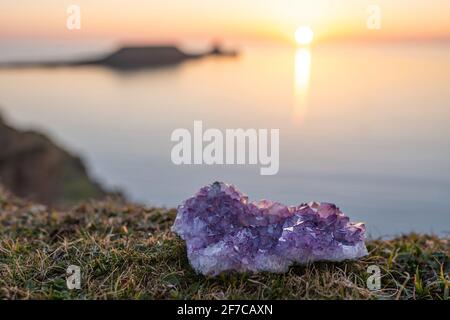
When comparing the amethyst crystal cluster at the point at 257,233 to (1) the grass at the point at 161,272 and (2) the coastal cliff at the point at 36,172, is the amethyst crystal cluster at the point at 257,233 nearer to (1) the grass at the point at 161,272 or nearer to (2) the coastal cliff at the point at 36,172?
(1) the grass at the point at 161,272

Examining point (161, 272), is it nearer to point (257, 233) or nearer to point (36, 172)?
point (257, 233)

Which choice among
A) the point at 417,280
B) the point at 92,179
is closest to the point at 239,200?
the point at 417,280

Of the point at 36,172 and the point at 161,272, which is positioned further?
the point at 36,172

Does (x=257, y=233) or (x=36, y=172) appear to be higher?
(x=257, y=233)

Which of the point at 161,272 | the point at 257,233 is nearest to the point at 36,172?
the point at 161,272

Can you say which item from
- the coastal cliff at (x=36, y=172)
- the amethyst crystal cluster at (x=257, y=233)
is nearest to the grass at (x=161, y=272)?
the amethyst crystal cluster at (x=257, y=233)

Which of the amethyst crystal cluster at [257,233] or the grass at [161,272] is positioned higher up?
the amethyst crystal cluster at [257,233]
